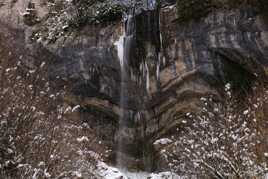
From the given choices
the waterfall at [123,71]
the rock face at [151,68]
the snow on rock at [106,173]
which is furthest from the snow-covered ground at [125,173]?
the waterfall at [123,71]

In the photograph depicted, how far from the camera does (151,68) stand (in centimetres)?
1514

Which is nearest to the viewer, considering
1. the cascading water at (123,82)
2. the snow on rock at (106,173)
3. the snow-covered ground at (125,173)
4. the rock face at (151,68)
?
the snow on rock at (106,173)

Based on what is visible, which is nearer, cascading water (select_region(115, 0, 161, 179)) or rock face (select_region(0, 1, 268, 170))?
rock face (select_region(0, 1, 268, 170))

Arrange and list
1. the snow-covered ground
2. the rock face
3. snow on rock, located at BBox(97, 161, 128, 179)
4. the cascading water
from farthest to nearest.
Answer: the cascading water → the rock face → the snow-covered ground → snow on rock, located at BBox(97, 161, 128, 179)

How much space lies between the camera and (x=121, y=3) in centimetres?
1655

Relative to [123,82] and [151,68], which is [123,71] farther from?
[151,68]

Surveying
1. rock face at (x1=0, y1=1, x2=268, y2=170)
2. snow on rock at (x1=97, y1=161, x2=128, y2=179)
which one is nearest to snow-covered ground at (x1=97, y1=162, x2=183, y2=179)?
snow on rock at (x1=97, y1=161, x2=128, y2=179)

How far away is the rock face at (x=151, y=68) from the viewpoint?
14008 millimetres

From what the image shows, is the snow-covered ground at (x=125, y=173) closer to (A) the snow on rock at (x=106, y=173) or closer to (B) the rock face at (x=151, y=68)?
(A) the snow on rock at (x=106, y=173)

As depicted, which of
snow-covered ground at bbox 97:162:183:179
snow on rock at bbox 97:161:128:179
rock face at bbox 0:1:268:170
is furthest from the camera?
rock face at bbox 0:1:268:170

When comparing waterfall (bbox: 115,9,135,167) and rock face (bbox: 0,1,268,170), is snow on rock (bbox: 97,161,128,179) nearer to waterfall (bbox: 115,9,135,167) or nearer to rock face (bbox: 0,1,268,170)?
waterfall (bbox: 115,9,135,167)

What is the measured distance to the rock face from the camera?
14008mm

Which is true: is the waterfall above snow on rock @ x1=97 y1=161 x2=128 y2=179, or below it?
above

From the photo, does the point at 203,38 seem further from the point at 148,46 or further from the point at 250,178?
the point at 250,178
